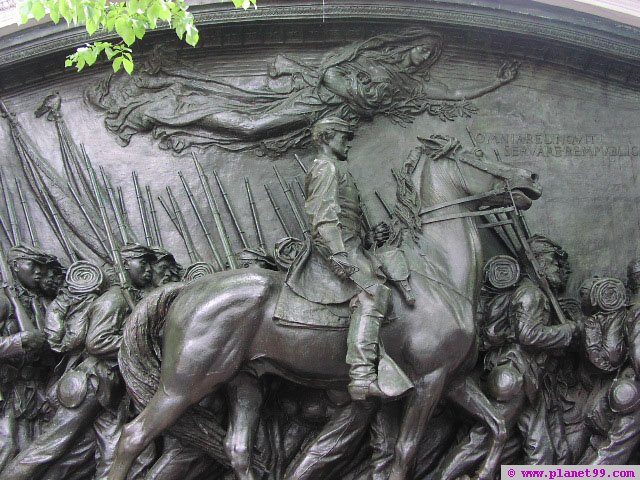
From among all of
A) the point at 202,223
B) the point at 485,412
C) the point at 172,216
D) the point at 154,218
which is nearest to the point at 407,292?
the point at 485,412

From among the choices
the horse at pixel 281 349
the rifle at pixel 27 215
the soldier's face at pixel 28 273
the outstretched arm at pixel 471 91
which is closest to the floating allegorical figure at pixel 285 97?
the outstretched arm at pixel 471 91

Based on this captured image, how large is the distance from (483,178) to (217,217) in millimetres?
2349

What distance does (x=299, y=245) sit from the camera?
7973 millimetres

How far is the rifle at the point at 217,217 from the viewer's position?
28.3 ft

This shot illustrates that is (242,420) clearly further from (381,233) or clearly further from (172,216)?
(172,216)

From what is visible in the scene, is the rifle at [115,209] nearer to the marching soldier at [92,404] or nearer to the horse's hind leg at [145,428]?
the marching soldier at [92,404]

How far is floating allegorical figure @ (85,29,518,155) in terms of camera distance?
9.02 m

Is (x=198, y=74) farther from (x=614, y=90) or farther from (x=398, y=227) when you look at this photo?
(x=614, y=90)

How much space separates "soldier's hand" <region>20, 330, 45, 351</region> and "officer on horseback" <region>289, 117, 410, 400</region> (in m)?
2.27

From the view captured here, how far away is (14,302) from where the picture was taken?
8250mm

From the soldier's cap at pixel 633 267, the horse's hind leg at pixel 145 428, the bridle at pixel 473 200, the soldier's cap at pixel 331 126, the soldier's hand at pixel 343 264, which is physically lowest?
the soldier's cap at pixel 633 267

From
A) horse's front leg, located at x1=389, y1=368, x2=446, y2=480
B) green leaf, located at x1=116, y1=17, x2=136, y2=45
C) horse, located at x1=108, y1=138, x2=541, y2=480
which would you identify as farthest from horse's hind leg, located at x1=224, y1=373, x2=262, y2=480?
green leaf, located at x1=116, y1=17, x2=136, y2=45

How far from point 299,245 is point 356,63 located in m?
2.03

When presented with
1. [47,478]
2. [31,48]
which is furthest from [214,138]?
[47,478]
